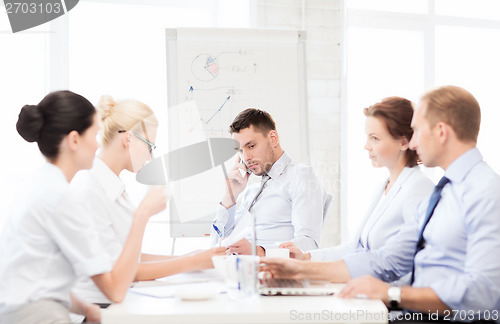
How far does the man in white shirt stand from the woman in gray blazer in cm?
48

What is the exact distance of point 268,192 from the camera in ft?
9.25

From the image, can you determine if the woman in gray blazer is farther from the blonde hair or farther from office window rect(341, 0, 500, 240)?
office window rect(341, 0, 500, 240)

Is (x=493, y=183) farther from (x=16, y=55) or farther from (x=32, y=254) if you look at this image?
(x=16, y=55)

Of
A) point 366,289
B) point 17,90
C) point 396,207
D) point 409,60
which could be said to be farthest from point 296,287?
point 409,60

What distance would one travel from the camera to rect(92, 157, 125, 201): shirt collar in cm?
189

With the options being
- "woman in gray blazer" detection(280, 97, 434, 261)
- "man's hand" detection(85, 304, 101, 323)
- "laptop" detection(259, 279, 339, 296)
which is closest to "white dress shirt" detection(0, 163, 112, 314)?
"man's hand" detection(85, 304, 101, 323)

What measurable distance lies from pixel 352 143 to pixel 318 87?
644 millimetres

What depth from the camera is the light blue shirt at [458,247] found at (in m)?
1.47

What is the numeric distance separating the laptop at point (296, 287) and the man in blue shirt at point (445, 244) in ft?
0.10

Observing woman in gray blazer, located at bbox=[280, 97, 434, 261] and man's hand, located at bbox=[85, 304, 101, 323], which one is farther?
woman in gray blazer, located at bbox=[280, 97, 434, 261]

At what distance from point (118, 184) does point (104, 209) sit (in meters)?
0.15

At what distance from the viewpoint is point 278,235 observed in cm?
274

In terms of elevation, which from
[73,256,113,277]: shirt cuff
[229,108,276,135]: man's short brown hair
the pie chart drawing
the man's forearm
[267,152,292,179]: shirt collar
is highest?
the pie chart drawing

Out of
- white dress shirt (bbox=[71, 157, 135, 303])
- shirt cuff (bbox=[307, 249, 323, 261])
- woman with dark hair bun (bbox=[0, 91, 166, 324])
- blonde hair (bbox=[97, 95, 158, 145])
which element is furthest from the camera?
shirt cuff (bbox=[307, 249, 323, 261])
